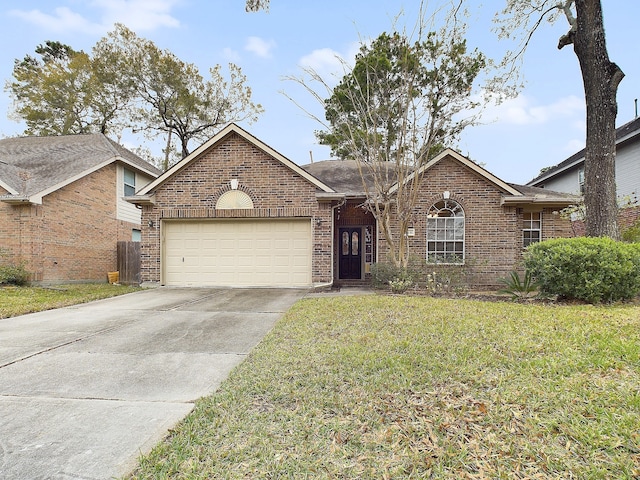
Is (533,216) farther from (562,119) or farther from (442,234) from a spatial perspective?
(562,119)

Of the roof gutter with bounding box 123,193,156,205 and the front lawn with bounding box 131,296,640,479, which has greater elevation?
the roof gutter with bounding box 123,193,156,205

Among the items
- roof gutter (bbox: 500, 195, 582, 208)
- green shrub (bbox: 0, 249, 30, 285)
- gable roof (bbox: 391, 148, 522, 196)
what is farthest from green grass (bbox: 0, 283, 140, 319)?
roof gutter (bbox: 500, 195, 582, 208)

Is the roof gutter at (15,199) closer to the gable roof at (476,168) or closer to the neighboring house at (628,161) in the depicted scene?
the gable roof at (476,168)

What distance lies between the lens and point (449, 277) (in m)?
9.44

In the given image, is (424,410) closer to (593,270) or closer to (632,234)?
(593,270)

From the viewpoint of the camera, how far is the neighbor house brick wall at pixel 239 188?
35.9 ft

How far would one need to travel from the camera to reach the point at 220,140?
11258 mm

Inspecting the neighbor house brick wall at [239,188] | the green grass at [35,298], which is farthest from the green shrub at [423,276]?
the green grass at [35,298]

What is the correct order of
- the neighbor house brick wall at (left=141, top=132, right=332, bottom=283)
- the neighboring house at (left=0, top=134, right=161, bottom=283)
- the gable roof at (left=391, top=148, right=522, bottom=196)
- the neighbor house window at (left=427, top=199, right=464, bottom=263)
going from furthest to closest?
the neighbor house window at (left=427, top=199, right=464, bottom=263), the neighboring house at (left=0, top=134, right=161, bottom=283), the gable roof at (left=391, top=148, right=522, bottom=196), the neighbor house brick wall at (left=141, top=132, right=332, bottom=283)

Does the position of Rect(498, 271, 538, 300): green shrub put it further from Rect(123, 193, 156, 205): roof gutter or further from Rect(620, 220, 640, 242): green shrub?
Rect(123, 193, 156, 205): roof gutter

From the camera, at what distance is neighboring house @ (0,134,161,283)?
11648mm

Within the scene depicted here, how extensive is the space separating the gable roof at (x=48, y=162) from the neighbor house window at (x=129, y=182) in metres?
0.36

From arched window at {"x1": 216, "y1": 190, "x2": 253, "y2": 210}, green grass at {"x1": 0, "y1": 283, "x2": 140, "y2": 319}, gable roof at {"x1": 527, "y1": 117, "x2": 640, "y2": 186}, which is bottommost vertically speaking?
green grass at {"x1": 0, "y1": 283, "x2": 140, "y2": 319}

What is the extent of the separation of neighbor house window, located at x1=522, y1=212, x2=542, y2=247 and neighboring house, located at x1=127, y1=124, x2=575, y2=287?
0.48m
